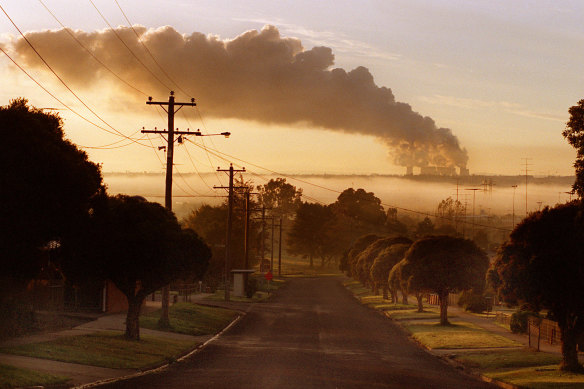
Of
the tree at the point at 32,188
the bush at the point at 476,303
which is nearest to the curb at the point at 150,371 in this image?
the tree at the point at 32,188

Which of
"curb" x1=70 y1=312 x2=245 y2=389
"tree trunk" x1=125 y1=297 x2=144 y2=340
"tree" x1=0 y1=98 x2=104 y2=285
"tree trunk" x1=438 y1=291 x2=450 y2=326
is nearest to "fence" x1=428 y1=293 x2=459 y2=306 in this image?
"tree trunk" x1=438 y1=291 x2=450 y2=326

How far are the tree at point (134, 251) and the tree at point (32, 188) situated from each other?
752 cm

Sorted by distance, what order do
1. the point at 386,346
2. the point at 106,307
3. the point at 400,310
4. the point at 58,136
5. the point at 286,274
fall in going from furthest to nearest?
the point at 286,274 → the point at 400,310 → the point at 106,307 → the point at 386,346 → the point at 58,136

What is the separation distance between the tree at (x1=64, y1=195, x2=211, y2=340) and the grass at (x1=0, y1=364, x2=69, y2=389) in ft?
29.4

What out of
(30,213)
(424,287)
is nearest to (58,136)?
(30,213)

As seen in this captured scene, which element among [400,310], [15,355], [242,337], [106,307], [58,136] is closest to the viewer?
[58,136]

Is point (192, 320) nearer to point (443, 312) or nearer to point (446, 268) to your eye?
point (443, 312)

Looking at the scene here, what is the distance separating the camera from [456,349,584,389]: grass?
26328 mm

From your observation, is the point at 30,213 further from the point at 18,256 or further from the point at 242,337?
the point at 242,337

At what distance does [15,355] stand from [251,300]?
5794 centimetres

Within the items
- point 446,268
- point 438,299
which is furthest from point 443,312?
point 438,299

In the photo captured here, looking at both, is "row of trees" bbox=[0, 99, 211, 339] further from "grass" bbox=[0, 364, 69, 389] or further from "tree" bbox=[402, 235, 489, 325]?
"tree" bbox=[402, 235, 489, 325]

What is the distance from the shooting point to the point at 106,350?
30703mm

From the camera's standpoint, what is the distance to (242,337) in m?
44.1
